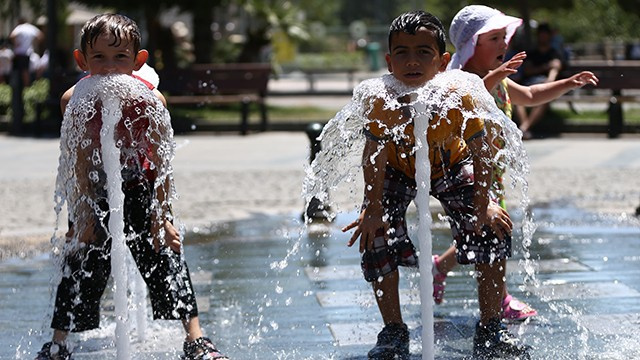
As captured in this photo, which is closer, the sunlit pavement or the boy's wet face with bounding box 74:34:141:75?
the boy's wet face with bounding box 74:34:141:75

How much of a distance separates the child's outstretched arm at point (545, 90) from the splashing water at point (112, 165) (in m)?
1.76

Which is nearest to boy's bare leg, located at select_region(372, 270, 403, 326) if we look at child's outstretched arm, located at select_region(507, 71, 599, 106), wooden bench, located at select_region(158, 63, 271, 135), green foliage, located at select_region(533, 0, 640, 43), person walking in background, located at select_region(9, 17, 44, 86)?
child's outstretched arm, located at select_region(507, 71, 599, 106)

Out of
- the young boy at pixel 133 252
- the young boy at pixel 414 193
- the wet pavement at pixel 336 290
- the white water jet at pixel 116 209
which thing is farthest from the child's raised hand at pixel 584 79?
the white water jet at pixel 116 209

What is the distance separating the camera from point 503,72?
488 cm

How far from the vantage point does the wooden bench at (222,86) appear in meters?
17.6

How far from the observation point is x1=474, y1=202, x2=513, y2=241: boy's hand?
4.68 metres

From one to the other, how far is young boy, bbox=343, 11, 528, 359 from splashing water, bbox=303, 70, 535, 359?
0.12ft

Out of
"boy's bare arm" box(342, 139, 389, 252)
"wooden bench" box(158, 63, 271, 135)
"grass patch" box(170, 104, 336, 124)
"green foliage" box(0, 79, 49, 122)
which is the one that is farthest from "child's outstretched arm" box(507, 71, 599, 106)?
"green foliage" box(0, 79, 49, 122)

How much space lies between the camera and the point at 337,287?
6.54m

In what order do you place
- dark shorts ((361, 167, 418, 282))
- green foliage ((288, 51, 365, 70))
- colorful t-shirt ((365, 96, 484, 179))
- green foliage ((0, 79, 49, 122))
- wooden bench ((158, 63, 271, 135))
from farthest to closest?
1. green foliage ((288, 51, 365, 70))
2. green foliage ((0, 79, 49, 122))
3. wooden bench ((158, 63, 271, 135))
4. dark shorts ((361, 167, 418, 282))
5. colorful t-shirt ((365, 96, 484, 179))

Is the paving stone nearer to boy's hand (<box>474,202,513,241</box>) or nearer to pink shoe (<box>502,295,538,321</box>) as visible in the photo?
pink shoe (<box>502,295,538,321</box>)

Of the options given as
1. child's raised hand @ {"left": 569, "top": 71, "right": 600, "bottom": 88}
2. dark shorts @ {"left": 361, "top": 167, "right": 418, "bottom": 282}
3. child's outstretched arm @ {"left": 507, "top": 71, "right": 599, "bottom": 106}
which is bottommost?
dark shorts @ {"left": 361, "top": 167, "right": 418, "bottom": 282}

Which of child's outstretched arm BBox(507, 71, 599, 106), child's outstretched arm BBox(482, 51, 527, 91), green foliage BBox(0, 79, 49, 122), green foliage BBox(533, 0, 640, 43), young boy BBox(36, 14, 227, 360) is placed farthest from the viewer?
green foliage BBox(533, 0, 640, 43)

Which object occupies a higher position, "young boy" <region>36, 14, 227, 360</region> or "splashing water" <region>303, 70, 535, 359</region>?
"splashing water" <region>303, 70, 535, 359</region>
